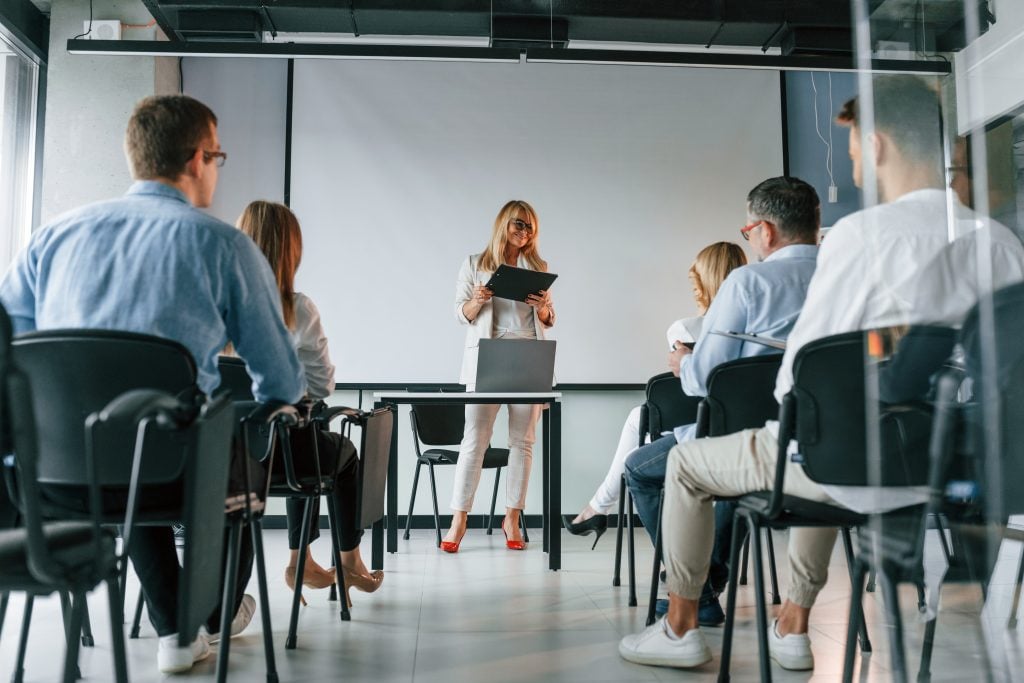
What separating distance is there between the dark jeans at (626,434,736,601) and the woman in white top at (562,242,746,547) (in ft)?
0.90

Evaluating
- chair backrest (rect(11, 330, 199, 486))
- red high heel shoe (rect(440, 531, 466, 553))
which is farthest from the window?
chair backrest (rect(11, 330, 199, 486))

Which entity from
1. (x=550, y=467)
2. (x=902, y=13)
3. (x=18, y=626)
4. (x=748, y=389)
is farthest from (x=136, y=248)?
(x=550, y=467)

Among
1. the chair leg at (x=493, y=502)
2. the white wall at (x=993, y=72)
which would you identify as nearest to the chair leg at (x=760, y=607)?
the white wall at (x=993, y=72)

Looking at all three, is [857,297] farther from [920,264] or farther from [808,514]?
[808,514]

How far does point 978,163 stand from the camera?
2.95ft

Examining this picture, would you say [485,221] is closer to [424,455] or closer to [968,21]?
[424,455]

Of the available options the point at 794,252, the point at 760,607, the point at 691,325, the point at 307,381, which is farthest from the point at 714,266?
the point at 760,607

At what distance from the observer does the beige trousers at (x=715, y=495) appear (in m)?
1.76

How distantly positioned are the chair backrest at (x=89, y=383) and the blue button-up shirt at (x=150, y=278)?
8.0 inches

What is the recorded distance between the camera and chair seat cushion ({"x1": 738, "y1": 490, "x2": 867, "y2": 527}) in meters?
1.64

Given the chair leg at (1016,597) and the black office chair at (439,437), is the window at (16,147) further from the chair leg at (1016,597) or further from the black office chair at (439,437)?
the chair leg at (1016,597)

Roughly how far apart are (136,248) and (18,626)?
5.24 feet

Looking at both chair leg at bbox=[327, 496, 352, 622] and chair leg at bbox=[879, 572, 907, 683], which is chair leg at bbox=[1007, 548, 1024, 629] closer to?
chair leg at bbox=[879, 572, 907, 683]

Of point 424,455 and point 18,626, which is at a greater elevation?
point 424,455
